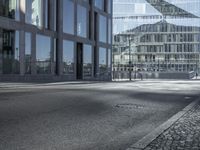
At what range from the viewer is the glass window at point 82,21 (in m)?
52.2

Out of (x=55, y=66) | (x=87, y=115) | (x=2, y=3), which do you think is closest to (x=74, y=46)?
(x=55, y=66)

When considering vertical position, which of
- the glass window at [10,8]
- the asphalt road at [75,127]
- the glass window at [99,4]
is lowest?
the asphalt road at [75,127]

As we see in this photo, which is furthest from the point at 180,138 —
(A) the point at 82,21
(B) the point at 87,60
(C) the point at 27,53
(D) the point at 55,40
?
(B) the point at 87,60

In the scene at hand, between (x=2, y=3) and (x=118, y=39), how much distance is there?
100765 millimetres

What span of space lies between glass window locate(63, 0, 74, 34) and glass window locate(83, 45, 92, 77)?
202 inches

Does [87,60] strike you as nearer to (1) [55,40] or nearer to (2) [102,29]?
(2) [102,29]

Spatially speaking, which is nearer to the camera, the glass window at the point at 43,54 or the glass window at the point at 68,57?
the glass window at the point at 43,54

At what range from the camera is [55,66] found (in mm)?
45688

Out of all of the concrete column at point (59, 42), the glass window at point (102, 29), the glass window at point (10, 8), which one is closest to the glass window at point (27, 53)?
the glass window at point (10, 8)

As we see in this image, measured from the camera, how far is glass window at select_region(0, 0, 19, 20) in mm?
36028

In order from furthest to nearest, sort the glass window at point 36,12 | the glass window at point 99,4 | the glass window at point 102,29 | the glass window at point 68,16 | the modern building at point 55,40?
the glass window at point 102,29
the glass window at point 99,4
the glass window at point 68,16
the glass window at point 36,12
the modern building at point 55,40

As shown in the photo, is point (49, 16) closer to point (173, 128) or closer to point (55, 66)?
point (55, 66)

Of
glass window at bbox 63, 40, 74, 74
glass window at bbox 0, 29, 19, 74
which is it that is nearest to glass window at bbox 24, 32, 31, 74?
glass window at bbox 0, 29, 19, 74

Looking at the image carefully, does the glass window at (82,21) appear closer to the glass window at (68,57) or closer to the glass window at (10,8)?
the glass window at (68,57)
